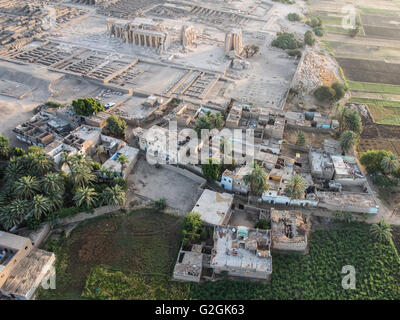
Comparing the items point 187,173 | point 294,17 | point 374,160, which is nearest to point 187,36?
point 294,17

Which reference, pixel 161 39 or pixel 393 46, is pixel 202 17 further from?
pixel 393 46

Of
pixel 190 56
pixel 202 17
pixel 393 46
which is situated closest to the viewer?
pixel 190 56

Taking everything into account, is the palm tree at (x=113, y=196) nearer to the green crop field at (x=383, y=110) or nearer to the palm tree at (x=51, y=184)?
the palm tree at (x=51, y=184)

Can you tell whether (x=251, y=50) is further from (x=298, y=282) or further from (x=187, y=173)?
(x=298, y=282)

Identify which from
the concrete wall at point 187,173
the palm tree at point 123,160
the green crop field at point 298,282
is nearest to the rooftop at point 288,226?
the green crop field at point 298,282

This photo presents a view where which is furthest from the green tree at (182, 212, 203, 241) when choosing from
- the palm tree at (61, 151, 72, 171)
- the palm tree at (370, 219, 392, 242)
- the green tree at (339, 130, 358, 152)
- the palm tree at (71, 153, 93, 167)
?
the green tree at (339, 130, 358, 152)
